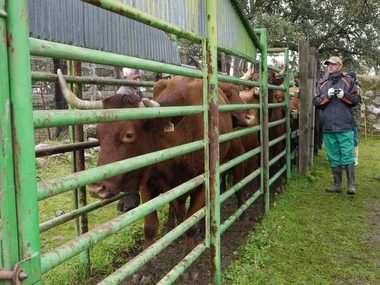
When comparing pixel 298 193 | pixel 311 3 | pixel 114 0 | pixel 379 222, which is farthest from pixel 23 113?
pixel 311 3

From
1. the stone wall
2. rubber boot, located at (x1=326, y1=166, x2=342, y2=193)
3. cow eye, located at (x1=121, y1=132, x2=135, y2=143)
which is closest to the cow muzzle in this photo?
cow eye, located at (x1=121, y1=132, x2=135, y2=143)

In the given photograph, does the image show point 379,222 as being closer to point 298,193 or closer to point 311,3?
point 298,193

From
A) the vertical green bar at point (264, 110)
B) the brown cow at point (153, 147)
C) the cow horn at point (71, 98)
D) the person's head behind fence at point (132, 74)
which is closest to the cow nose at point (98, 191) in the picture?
the brown cow at point (153, 147)

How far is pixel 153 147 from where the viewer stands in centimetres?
312

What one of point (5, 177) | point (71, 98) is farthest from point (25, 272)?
point (71, 98)

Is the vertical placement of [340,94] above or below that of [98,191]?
above

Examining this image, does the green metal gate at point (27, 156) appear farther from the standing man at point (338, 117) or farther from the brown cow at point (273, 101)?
the standing man at point (338, 117)

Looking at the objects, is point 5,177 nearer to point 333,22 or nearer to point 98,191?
point 98,191

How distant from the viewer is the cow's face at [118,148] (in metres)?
2.59

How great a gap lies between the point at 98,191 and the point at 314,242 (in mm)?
2720

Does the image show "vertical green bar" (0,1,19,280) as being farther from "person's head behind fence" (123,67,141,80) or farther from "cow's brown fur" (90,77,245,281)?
"person's head behind fence" (123,67,141,80)

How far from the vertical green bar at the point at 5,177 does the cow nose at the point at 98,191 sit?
129 centimetres

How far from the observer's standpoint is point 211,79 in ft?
9.47

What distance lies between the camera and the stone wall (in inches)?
557
